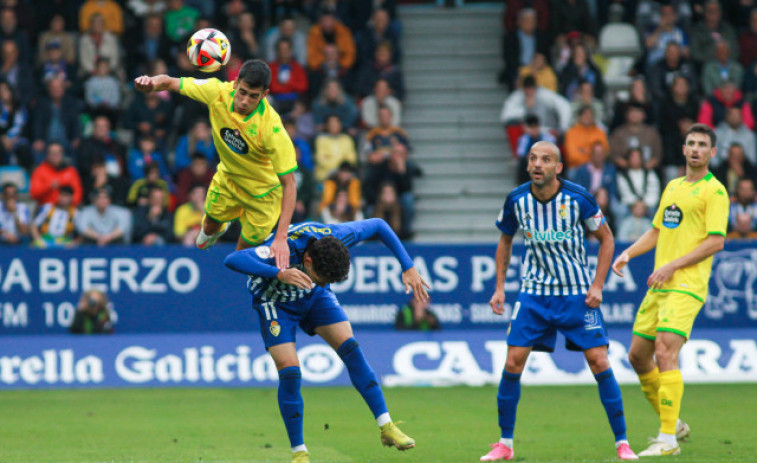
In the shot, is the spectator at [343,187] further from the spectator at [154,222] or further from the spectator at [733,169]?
the spectator at [733,169]

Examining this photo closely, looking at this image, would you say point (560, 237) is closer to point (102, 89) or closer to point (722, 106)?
point (722, 106)

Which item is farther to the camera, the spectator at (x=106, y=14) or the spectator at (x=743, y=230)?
the spectator at (x=106, y=14)

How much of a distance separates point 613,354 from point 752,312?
2.45 m

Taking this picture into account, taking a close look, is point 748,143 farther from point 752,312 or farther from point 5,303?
point 5,303

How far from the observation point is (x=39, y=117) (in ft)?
57.0

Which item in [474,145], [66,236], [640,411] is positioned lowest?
[640,411]

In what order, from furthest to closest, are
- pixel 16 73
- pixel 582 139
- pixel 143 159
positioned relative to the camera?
pixel 16 73 → pixel 582 139 → pixel 143 159

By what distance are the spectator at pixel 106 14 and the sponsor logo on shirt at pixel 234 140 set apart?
35.3ft

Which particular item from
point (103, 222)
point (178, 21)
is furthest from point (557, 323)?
point (178, 21)

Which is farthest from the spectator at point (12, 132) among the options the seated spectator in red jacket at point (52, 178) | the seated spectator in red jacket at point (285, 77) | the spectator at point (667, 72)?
the spectator at point (667, 72)

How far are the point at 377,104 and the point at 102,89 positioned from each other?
4.61 metres

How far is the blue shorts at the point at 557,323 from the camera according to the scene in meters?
8.23

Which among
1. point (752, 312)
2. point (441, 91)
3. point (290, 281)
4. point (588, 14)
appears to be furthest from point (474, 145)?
point (290, 281)

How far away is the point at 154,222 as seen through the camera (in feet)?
51.8
